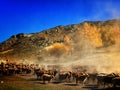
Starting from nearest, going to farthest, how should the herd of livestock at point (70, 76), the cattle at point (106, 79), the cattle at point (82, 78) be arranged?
the cattle at point (106, 79) → the herd of livestock at point (70, 76) → the cattle at point (82, 78)

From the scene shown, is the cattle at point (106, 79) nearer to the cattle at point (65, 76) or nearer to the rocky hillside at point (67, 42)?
the cattle at point (65, 76)

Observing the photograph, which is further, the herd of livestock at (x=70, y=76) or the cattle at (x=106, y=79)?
the herd of livestock at (x=70, y=76)

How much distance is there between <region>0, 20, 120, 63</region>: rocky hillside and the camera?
8656 cm

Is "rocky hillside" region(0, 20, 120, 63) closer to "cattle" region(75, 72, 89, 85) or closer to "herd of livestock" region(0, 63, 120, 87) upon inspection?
"herd of livestock" region(0, 63, 120, 87)

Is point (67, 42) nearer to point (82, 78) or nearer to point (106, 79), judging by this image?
point (82, 78)

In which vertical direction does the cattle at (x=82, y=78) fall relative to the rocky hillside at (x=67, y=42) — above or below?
below

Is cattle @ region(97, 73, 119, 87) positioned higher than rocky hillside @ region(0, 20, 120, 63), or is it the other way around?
rocky hillside @ region(0, 20, 120, 63)

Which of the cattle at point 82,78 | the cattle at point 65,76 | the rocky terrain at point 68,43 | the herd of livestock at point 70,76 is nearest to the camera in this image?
the herd of livestock at point 70,76

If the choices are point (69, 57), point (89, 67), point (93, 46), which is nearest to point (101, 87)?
point (89, 67)

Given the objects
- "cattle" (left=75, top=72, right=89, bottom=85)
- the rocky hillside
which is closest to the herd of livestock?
"cattle" (left=75, top=72, right=89, bottom=85)

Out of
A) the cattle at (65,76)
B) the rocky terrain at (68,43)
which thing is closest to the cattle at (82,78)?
the cattle at (65,76)

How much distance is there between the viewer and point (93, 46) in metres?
86.5

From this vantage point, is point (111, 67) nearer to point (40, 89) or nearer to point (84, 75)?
point (84, 75)

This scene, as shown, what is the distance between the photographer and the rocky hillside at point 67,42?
86562 millimetres
